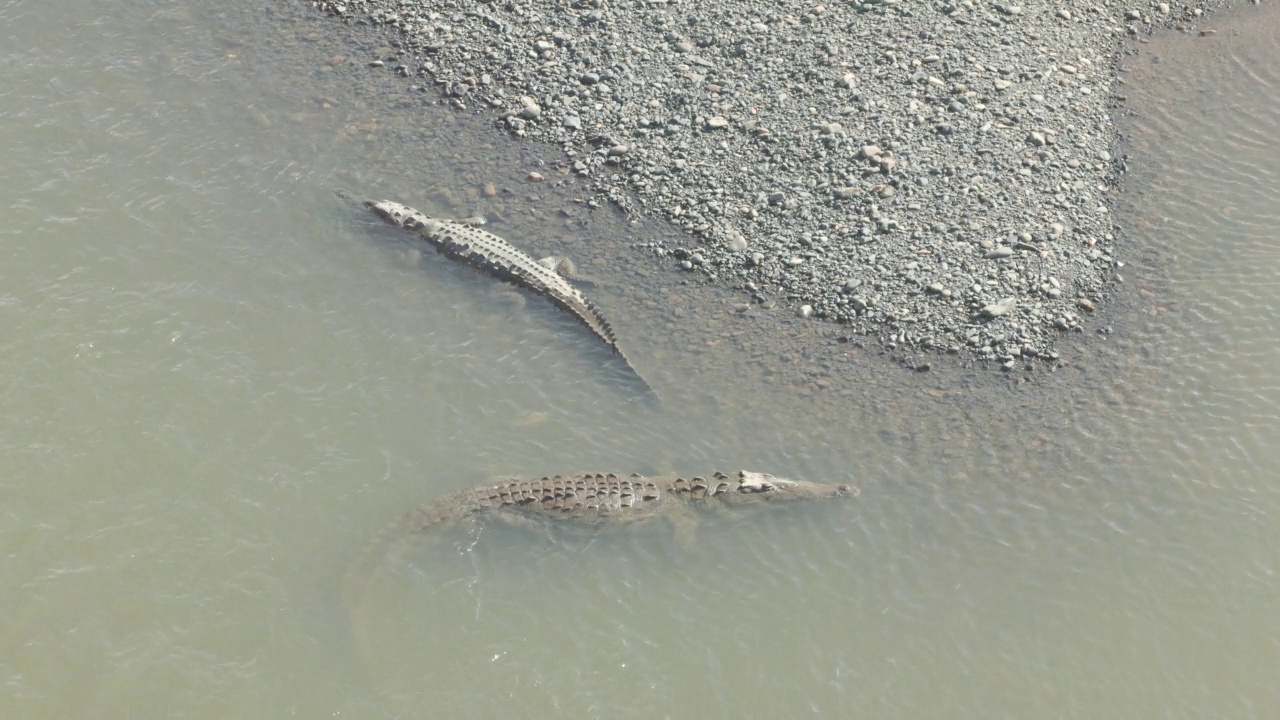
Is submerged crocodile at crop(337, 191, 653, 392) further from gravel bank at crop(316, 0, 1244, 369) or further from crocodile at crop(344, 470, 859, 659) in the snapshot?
crocodile at crop(344, 470, 859, 659)

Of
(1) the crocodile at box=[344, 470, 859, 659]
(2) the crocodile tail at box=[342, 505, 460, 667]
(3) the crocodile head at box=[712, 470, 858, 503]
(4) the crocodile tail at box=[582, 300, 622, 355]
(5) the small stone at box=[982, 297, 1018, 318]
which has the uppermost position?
(5) the small stone at box=[982, 297, 1018, 318]

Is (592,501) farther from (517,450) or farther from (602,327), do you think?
(602,327)

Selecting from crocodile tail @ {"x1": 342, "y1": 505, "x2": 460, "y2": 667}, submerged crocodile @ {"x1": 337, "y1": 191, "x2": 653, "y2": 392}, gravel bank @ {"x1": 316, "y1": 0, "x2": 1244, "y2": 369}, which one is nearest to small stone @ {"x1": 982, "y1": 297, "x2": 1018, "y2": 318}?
gravel bank @ {"x1": 316, "y1": 0, "x2": 1244, "y2": 369}

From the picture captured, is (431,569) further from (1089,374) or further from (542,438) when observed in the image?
(1089,374)

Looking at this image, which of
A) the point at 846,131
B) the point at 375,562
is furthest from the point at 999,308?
the point at 375,562

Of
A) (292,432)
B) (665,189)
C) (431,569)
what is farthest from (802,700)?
(665,189)

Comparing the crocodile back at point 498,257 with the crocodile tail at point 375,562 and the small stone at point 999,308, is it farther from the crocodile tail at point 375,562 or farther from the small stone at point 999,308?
the small stone at point 999,308

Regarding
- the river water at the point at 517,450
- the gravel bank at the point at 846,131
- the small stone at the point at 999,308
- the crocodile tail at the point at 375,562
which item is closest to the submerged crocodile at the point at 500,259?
the river water at the point at 517,450
